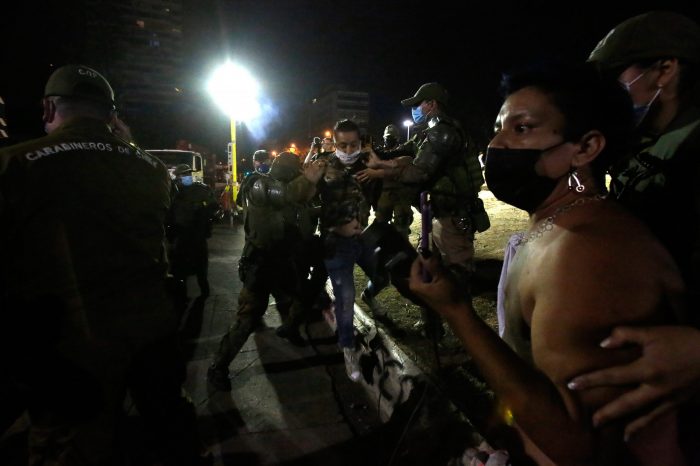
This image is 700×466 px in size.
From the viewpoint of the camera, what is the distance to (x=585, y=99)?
4.00 feet

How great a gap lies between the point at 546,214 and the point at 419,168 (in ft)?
9.18

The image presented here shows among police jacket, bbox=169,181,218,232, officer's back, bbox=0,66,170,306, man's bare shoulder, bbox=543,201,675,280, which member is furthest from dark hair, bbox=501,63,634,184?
police jacket, bbox=169,181,218,232

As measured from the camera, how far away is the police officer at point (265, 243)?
3.75 meters

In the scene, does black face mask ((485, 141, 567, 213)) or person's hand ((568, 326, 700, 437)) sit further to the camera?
black face mask ((485, 141, 567, 213))

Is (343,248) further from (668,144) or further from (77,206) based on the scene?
(668,144)

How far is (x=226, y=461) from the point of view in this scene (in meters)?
2.87

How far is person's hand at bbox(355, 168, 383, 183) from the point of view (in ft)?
13.4

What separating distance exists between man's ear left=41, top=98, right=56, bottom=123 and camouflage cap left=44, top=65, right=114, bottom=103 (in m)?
0.04

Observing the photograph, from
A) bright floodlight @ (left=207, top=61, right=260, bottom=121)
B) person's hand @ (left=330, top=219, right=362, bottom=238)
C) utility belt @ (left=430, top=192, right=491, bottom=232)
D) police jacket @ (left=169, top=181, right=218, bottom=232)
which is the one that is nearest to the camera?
person's hand @ (left=330, top=219, right=362, bottom=238)

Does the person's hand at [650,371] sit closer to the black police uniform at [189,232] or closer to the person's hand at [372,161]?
the person's hand at [372,161]

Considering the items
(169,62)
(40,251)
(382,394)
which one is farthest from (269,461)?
(169,62)

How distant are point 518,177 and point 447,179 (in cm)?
301

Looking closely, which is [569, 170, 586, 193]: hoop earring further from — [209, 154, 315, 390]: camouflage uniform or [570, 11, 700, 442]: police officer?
[209, 154, 315, 390]: camouflage uniform

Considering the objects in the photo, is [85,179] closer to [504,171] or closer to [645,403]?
[504,171]
